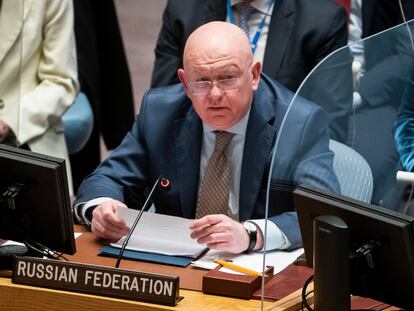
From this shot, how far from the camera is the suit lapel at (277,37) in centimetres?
396

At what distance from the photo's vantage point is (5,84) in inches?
160

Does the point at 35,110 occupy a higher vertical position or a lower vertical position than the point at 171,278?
higher

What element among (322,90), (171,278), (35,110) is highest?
(35,110)

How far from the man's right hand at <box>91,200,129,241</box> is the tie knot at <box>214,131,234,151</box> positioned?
357 mm

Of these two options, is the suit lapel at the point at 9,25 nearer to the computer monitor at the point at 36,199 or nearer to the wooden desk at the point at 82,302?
the computer monitor at the point at 36,199

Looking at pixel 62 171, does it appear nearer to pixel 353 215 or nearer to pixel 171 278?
pixel 171 278

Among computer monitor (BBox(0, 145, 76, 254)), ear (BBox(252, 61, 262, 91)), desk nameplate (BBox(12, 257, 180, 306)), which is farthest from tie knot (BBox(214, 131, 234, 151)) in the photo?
desk nameplate (BBox(12, 257, 180, 306))

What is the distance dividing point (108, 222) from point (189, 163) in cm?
39

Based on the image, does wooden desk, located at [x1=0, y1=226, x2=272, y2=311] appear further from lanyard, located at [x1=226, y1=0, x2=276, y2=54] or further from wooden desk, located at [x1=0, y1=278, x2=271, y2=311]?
lanyard, located at [x1=226, y1=0, x2=276, y2=54]

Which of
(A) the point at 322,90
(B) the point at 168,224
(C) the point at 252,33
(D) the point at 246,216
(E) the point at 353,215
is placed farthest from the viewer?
(C) the point at 252,33

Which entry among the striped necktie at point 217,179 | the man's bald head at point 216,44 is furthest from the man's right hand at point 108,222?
the man's bald head at point 216,44

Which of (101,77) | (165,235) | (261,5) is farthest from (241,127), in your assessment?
(101,77)

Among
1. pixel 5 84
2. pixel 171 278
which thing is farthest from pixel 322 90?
pixel 5 84

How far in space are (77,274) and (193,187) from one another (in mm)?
751
